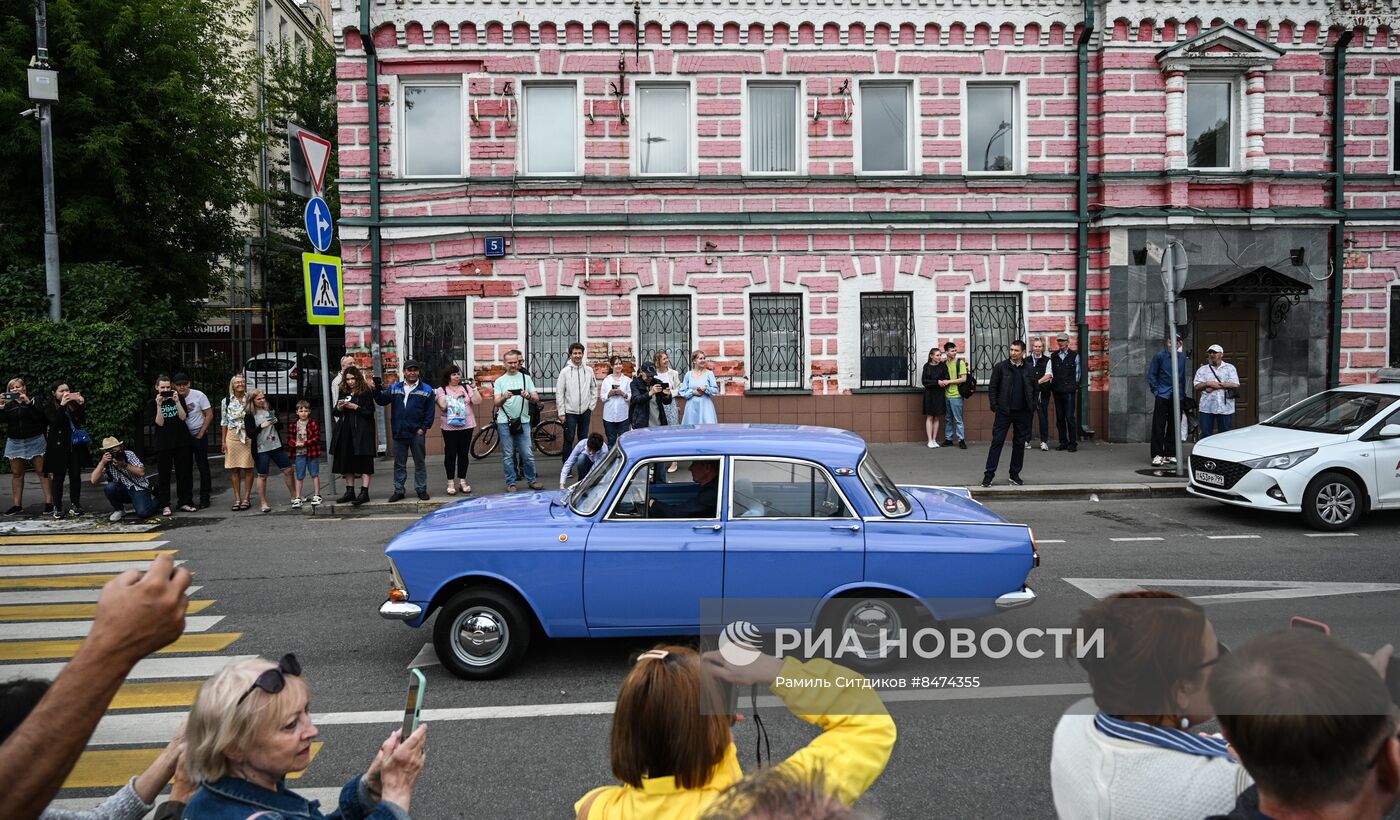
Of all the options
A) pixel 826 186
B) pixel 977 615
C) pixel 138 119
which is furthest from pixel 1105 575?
pixel 138 119

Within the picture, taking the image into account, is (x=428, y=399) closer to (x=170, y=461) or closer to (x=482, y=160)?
(x=170, y=461)

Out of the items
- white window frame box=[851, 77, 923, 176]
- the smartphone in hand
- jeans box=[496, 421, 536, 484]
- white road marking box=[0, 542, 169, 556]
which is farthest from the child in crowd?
the smartphone in hand

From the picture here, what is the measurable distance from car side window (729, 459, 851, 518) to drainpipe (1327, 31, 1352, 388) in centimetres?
1666

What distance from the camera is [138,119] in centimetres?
1989

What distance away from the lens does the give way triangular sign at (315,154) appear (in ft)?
41.3

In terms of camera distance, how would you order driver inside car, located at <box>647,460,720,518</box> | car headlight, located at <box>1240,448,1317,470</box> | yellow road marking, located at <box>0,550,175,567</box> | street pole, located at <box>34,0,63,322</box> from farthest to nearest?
street pole, located at <box>34,0,63,322</box> → car headlight, located at <box>1240,448,1317,470</box> → yellow road marking, located at <box>0,550,175,567</box> → driver inside car, located at <box>647,460,720,518</box>

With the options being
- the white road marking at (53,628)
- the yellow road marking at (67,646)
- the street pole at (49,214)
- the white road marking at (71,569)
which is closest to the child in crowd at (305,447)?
the white road marking at (71,569)

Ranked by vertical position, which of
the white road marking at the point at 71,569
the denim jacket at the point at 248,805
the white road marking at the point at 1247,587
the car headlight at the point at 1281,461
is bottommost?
the white road marking at the point at 71,569

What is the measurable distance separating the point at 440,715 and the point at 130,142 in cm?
1951

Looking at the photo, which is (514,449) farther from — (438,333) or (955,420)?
(955,420)

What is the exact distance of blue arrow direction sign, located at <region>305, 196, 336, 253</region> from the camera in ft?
41.9

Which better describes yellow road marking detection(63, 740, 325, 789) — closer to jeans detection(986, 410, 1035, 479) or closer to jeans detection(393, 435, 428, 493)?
jeans detection(393, 435, 428, 493)

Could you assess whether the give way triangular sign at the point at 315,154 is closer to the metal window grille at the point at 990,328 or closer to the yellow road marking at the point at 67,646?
the yellow road marking at the point at 67,646

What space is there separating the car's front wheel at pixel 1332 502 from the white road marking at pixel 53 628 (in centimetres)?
1141
